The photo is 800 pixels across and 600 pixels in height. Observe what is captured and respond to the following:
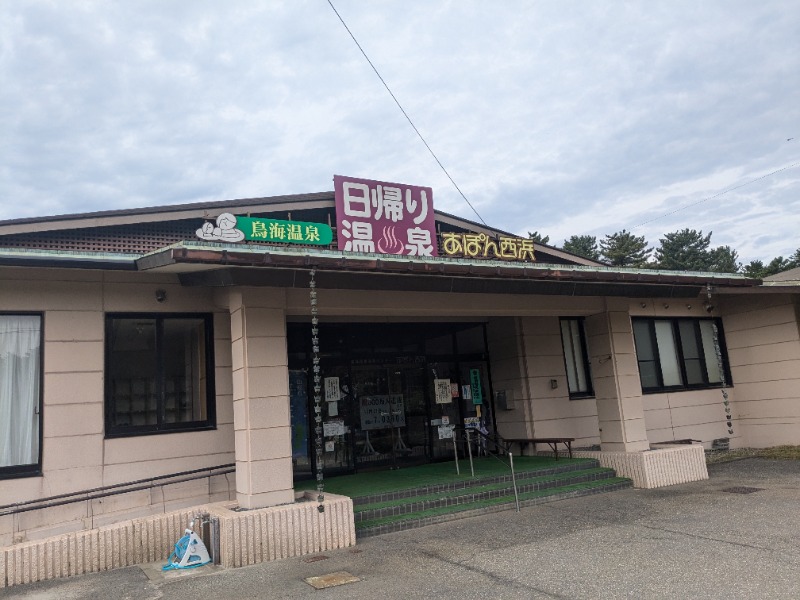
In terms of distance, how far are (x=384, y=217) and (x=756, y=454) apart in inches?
373

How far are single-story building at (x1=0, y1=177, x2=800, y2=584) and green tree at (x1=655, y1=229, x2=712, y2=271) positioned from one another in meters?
32.4

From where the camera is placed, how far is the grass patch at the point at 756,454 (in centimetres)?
1213

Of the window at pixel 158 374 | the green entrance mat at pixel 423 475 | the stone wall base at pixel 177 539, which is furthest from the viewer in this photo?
the green entrance mat at pixel 423 475

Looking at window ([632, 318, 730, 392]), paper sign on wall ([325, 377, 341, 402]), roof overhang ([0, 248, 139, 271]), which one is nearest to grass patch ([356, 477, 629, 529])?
paper sign on wall ([325, 377, 341, 402])

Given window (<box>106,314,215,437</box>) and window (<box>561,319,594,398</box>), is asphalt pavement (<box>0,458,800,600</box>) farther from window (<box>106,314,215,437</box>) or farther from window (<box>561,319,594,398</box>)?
window (<box>561,319,594,398</box>)

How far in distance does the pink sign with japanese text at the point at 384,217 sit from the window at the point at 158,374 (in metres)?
3.16

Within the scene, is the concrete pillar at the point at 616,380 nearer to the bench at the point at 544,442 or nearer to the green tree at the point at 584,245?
the bench at the point at 544,442

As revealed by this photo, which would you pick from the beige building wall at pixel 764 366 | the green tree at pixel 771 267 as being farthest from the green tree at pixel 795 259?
the beige building wall at pixel 764 366

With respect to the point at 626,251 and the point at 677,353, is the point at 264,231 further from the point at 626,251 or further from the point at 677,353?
the point at 626,251

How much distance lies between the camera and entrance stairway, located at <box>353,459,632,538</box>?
25.7 ft

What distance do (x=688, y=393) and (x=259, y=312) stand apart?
1049 cm


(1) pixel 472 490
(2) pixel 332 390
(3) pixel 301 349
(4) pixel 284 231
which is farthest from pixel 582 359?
(4) pixel 284 231

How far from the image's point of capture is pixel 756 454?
12773 millimetres

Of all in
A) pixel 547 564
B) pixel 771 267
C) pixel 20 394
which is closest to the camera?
pixel 547 564
